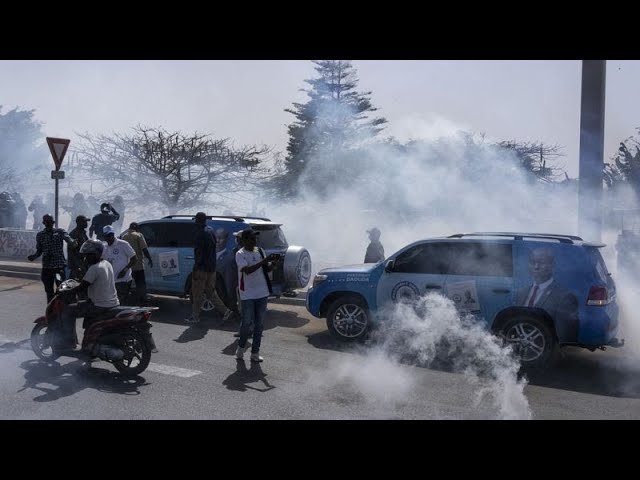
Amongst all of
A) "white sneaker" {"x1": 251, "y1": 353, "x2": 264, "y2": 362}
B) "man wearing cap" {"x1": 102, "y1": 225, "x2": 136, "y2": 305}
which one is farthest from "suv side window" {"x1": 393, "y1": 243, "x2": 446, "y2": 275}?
"man wearing cap" {"x1": 102, "y1": 225, "x2": 136, "y2": 305}

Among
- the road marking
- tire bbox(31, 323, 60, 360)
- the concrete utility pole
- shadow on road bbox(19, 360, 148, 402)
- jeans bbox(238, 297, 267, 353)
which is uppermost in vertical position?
the concrete utility pole

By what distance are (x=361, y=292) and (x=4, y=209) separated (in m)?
17.0

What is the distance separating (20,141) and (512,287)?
130 ft

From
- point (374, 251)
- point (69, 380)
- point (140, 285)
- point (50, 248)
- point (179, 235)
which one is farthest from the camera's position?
point (179, 235)

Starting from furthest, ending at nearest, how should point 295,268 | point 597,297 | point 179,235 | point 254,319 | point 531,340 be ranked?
1. point 179,235
2. point 295,268
3. point 254,319
4. point 531,340
5. point 597,297

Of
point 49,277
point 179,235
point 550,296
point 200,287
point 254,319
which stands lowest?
point 254,319

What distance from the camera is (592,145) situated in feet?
30.8

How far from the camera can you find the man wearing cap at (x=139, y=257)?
390 inches

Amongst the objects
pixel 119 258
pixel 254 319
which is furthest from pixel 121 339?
pixel 119 258

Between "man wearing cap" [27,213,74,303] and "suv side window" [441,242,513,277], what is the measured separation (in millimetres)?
5890

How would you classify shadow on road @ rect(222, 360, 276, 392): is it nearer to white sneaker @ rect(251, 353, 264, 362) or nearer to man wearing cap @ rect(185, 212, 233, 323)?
white sneaker @ rect(251, 353, 264, 362)

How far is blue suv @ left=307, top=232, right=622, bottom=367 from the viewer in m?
6.87

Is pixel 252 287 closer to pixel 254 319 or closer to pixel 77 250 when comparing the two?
pixel 254 319

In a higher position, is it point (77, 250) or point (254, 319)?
point (77, 250)
